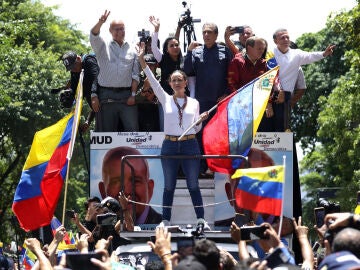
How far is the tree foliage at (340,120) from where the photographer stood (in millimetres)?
28281

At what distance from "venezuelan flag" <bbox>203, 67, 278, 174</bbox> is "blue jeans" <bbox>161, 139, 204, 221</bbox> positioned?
41 centimetres

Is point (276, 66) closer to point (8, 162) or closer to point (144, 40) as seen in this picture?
point (144, 40)

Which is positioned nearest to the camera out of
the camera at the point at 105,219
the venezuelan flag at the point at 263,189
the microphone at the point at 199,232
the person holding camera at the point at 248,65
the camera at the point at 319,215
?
the venezuelan flag at the point at 263,189

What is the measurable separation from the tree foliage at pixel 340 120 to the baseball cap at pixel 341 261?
742 inches

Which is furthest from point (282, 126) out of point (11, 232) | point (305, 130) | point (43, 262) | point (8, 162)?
point (305, 130)

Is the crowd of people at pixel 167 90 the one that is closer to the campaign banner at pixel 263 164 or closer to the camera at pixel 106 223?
the campaign banner at pixel 263 164

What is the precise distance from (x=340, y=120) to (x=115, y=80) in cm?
2368

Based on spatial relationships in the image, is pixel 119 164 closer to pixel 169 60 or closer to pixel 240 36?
pixel 169 60

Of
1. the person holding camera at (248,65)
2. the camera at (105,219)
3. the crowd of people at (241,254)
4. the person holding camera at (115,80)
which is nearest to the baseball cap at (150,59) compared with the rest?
the person holding camera at (115,80)

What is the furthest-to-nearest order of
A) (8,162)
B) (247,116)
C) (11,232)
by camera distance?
(11,232), (8,162), (247,116)

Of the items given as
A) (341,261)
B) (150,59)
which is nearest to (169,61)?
(150,59)

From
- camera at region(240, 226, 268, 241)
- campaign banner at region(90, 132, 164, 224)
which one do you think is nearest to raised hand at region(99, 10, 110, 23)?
campaign banner at region(90, 132, 164, 224)

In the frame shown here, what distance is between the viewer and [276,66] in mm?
16219

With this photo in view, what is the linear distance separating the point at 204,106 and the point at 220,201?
4.31 ft
